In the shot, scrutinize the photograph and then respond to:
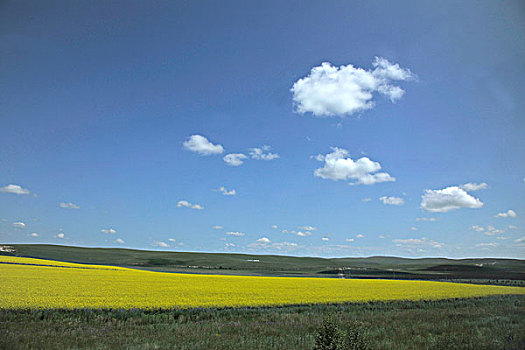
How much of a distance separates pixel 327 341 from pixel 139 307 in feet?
46.7

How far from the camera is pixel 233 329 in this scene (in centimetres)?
1464

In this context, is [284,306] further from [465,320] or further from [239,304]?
[465,320]

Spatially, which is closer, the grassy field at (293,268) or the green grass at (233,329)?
the green grass at (233,329)

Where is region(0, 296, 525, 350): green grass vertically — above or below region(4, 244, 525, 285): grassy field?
above

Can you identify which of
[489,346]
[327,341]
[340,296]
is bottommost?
[340,296]

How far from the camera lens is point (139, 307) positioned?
1919cm

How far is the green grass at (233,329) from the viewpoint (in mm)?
11680

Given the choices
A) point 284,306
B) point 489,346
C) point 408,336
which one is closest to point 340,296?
point 284,306

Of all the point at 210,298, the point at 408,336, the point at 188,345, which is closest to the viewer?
the point at 188,345

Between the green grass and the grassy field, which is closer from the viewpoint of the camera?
the green grass

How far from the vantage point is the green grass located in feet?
38.3

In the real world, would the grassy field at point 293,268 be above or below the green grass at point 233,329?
below

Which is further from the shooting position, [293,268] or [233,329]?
[293,268]

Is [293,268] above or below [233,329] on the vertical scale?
below
